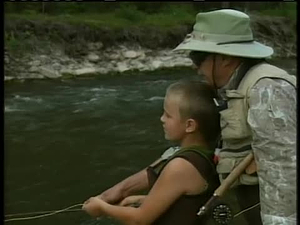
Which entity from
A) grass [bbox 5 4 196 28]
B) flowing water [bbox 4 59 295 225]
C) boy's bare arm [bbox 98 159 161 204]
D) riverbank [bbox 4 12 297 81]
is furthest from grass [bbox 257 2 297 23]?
boy's bare arm [bbox 98 159 161 204]

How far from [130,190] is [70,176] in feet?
15.4

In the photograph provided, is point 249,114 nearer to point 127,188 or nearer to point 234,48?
point 234,48

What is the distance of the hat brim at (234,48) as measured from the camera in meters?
1.80

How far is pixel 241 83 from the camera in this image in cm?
178

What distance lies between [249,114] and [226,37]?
253 mm

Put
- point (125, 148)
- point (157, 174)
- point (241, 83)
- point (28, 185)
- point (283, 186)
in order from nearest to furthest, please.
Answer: point (283, 186) → point (241, 83) → point (157, 174) → point (28, 185) → point (125, 148)

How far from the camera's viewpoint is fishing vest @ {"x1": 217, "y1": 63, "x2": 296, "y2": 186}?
1746 millimetres

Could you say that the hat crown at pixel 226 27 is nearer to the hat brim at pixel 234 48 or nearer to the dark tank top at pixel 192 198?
the hat brim at pixel 234 48

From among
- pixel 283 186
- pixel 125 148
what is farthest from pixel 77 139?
pixel 283 186

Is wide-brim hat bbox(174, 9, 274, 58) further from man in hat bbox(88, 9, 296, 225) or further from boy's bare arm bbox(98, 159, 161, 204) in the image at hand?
boy's bare arm bbox(98, 159, 161, 204)

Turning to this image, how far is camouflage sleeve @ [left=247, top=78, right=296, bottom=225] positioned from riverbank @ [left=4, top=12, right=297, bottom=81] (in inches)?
488

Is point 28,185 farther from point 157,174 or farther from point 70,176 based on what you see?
point 157,174

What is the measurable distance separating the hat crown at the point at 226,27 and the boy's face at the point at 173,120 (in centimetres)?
19

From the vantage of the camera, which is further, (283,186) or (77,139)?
(77,139)
